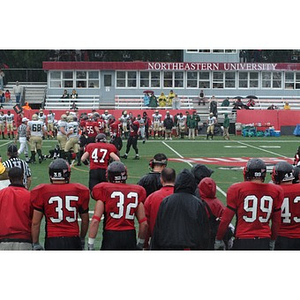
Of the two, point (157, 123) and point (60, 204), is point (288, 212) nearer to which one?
point (60, 204)

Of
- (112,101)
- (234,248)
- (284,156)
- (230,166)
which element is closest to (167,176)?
(234,248)

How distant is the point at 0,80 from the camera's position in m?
45.1

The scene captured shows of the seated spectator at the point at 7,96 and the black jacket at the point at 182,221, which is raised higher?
the seated spectator at the point at 7,96

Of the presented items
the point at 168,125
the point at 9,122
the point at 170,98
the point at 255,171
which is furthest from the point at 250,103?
the point at 255,171

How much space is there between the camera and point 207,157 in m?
23.4

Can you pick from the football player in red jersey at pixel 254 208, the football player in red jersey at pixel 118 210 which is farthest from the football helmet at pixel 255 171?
the football player in red jersey at pixel 118 210

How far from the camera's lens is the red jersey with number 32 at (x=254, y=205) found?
693cm

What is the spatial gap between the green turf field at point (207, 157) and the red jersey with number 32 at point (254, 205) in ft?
11.2

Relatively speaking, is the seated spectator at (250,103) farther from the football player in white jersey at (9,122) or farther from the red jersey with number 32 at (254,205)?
the red jersey with number 32 at (254,205)

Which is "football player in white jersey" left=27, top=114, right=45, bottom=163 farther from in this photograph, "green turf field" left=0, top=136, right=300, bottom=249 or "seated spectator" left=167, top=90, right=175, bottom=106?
"seated spectator" left=167, top=90, right=175, bottom=106

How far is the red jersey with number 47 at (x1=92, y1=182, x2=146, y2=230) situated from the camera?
23.3 ft

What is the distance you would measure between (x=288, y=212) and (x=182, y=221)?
1348mm

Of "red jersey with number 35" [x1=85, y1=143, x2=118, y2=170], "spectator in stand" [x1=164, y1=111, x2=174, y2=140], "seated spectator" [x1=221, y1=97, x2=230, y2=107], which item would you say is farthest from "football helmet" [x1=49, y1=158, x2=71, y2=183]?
"seated spectator" [x1=221, y1=97, x2=230, y2=107]

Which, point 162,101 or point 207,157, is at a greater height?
point 162,101
